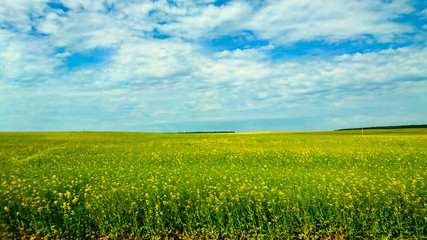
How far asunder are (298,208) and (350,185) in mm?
3207

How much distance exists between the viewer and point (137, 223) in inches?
359

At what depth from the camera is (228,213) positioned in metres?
8.77

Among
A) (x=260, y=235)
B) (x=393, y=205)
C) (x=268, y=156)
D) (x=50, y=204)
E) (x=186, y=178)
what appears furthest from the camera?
(x=268, y=156)

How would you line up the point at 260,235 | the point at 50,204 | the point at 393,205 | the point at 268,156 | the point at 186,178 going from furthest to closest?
the point at 268,156 < the point at 186,178 < the point at 50,204 < the point at 393,205 < the point at 260,235

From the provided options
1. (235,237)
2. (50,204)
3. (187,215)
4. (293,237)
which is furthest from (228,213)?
(50,204)

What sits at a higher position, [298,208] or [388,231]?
[298,208]

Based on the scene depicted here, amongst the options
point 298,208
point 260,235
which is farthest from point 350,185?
point 260,235

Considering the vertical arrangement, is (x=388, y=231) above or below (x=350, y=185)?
below

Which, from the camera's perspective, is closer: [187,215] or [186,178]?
[187,215]

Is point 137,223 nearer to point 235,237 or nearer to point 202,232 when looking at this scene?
point 202,232

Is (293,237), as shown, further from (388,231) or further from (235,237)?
(388,231)

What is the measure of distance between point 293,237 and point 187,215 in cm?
332

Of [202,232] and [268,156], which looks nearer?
[202,232]

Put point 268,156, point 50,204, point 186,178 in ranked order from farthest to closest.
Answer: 1. point 268,156
2. point 186,178
3. point 50,204
